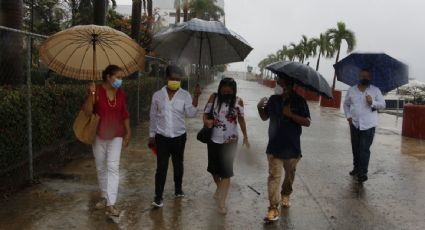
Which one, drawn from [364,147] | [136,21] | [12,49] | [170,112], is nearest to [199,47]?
[170,112]

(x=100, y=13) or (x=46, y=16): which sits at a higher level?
(x=46, y=16)

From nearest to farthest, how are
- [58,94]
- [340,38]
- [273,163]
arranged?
[273,163] → [58,94] → [340,38]

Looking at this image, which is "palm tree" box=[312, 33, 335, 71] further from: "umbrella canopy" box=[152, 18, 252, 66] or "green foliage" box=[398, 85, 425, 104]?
"umbrella canopy" box=[152, 18, 252, 66]

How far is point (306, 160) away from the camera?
350 inches

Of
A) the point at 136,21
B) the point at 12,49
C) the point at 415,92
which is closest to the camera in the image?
the point at 12,49

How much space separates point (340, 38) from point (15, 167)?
36.5m

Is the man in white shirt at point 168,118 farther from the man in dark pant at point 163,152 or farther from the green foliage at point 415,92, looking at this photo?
the green foliage at point 415,92

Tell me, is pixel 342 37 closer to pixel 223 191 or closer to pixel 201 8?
pixel 201 8

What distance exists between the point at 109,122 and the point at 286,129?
1854mm

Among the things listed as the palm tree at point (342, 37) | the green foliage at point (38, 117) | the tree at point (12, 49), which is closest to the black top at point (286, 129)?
the green foliage at point (38, 117)

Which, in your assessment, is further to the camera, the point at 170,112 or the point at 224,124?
the point at 170,112

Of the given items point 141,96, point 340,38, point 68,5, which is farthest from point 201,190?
point 340,38

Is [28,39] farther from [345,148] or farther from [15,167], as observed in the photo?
[345,148]

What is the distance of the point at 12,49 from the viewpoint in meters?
6.91
